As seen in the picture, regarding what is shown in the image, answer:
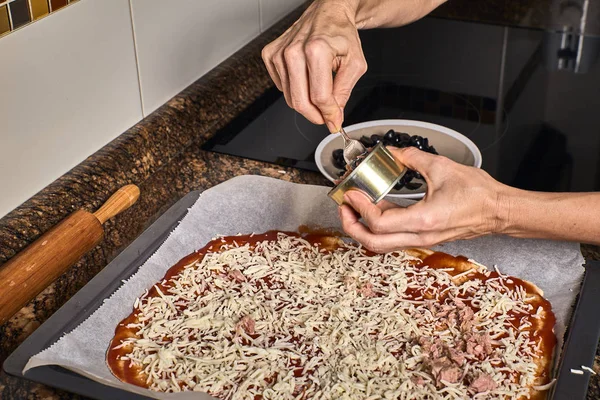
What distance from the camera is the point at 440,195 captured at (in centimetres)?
111

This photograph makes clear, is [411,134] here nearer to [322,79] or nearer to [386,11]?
[386,11]

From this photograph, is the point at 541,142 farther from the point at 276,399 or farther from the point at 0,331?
the point at 0,331

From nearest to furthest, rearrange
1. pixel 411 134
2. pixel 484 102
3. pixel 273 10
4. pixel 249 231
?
pixel 249 231
pixel 411 134
pixel 484 102
pixel 273 10

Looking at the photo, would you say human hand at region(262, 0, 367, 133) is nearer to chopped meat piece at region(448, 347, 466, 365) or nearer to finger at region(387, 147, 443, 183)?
finger at region(387, 147, 443, 183)

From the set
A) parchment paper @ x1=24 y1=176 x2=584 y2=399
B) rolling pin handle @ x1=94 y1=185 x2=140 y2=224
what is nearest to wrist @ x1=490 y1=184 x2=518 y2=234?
parchment paper @ x1=24 y1=176 x2=584 y2=399

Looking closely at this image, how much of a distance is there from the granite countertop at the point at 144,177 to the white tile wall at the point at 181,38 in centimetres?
3

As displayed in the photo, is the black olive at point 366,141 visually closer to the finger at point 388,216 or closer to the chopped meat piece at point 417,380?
the finger at point 388,216

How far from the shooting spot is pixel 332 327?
3.84 feet

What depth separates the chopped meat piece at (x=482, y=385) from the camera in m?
1.05

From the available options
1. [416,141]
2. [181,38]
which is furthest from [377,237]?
[181,38]

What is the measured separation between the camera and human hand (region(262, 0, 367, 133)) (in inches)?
45.3

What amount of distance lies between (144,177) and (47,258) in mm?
370

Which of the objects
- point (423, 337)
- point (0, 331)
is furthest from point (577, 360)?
point (0, 331)

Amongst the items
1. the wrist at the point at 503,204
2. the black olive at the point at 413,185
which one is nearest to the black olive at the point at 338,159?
the black olive at the point at 413,185
